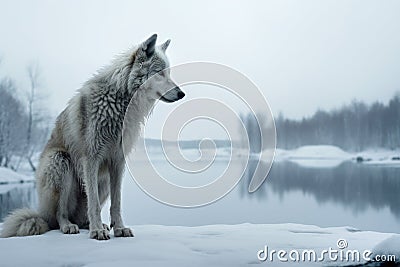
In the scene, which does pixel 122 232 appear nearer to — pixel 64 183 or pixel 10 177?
pixel 64 183

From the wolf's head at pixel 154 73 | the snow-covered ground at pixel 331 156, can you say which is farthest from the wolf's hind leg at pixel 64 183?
the snow-covered ground at pixel 331 156

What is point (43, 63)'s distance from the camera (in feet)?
7.96

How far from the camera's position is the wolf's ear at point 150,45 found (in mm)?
1419

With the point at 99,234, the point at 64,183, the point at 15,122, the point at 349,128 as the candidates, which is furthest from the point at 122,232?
the point at 349,128

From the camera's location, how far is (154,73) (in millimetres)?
1444

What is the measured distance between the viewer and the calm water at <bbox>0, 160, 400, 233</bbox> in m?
1.97

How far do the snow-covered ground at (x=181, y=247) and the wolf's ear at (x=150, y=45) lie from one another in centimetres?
72

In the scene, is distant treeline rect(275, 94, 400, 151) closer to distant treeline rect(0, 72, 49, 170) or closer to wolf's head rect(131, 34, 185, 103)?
wolf's head rect(131, 34, 185, 103)

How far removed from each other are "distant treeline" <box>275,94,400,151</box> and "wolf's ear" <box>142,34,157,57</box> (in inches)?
44.6

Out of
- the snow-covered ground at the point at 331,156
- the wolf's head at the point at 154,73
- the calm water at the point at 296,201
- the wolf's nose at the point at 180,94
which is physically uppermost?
the wolf's head at the point at 154,73

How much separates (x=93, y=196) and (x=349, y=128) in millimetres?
1810

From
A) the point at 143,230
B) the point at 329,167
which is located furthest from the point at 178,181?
the point at 329,167

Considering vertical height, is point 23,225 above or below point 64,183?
below

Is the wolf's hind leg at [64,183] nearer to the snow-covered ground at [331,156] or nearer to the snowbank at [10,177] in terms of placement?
the snowbank at [10,177]
